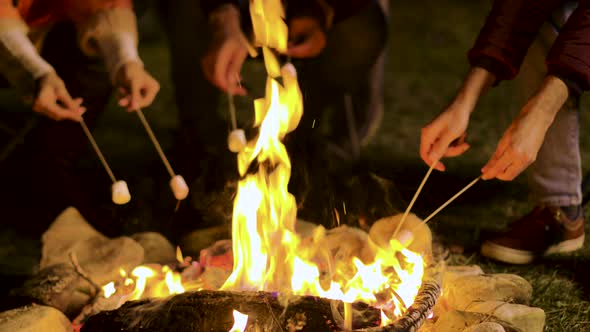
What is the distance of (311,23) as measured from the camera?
2965 mm

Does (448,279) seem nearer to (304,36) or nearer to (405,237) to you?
(405,237)

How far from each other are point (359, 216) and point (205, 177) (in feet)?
2.37

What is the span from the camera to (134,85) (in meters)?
2.50

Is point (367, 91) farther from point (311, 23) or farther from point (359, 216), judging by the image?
point (359, 216)

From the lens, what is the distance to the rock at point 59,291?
2.21 metres

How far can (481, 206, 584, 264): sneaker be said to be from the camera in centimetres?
257

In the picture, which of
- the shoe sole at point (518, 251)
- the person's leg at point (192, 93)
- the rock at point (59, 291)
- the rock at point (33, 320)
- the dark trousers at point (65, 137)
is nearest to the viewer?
the rock at point (33, 320)

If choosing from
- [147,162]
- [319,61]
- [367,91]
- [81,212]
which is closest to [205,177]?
[81,212]

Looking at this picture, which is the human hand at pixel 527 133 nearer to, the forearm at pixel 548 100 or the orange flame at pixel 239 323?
the forearm at pixel 548 100

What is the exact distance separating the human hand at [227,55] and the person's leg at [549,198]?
3.70 ft

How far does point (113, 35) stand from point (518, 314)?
5.90ft

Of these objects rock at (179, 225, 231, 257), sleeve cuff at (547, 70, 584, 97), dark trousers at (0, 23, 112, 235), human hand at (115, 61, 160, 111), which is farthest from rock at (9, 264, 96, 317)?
sleeve cuff at (547, 70, 584, 97)

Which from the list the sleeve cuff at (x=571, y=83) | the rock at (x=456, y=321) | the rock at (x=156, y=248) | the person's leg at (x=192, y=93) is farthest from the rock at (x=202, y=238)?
the sleeve cuff at (x=571, y=83)

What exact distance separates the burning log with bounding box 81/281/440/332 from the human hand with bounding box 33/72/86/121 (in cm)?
84
